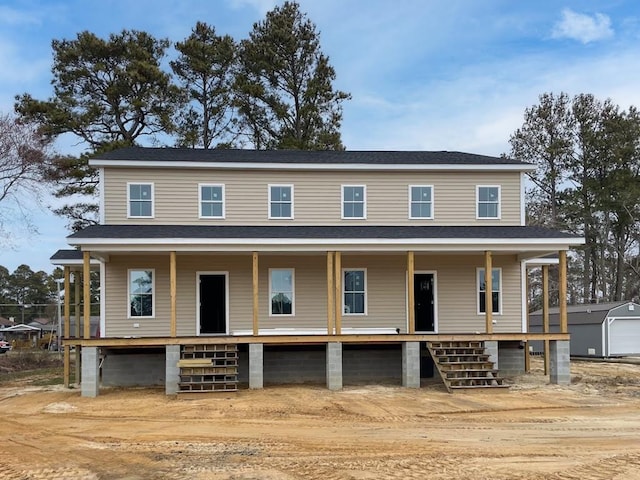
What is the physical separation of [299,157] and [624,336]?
62.2ft

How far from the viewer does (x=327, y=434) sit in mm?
11766

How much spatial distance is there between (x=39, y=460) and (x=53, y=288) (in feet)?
254

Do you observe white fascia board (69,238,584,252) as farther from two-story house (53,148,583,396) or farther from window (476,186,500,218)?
window (476,186,500,218)

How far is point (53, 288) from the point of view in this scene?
8175 cm

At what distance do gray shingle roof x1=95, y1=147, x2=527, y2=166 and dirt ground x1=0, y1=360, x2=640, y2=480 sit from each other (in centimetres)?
684

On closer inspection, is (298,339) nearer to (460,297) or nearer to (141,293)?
(141,293)

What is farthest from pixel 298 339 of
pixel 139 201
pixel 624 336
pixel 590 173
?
pixel 590 173

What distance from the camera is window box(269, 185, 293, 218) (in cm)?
2033

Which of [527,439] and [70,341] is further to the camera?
[70,341]

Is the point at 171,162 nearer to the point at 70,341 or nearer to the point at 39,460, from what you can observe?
the point at 70,341

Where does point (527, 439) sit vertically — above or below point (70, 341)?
below

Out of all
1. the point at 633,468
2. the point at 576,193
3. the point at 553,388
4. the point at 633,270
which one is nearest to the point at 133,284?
the point at 553,388

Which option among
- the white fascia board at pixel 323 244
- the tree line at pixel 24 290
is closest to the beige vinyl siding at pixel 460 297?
the white fascia board at pixel 323 244

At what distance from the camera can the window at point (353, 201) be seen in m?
20.5
